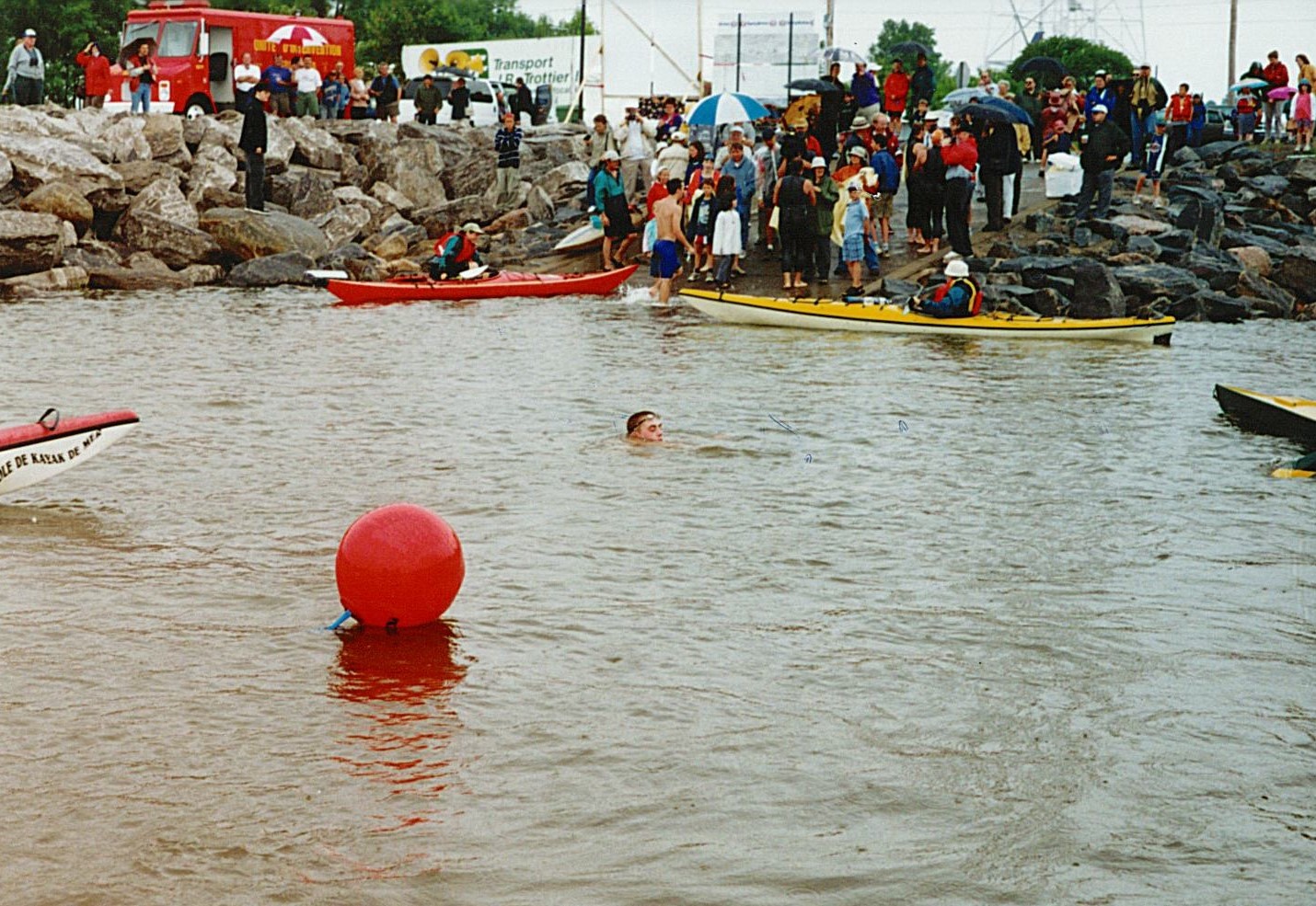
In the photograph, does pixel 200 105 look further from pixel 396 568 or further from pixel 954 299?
pixel 396 568

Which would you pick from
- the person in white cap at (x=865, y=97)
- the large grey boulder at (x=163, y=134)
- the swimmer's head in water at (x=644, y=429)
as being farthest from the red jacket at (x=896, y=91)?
the swimmer's head in water at (x=644, y=429)

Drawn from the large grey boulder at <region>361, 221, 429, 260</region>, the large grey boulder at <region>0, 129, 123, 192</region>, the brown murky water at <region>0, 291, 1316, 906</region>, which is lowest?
the brown murky water at <region>0, 291, 1316, 906</region>

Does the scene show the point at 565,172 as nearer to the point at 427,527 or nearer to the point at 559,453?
the point at 559,453

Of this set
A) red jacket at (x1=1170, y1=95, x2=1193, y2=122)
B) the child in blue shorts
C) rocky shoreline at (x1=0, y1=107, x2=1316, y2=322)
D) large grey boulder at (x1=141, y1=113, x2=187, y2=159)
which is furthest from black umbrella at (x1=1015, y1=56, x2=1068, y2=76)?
large grey boulder at (x1=141, y1=113, x2=187, y2=159)

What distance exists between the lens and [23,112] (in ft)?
111

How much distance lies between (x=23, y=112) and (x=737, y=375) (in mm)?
20831

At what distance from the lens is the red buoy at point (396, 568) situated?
8.24 metres

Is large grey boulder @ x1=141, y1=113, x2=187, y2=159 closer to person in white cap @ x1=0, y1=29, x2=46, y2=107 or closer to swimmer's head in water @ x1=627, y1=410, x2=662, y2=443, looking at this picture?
person in white cap @ x1=0, y1=29, x2=46, y2=107

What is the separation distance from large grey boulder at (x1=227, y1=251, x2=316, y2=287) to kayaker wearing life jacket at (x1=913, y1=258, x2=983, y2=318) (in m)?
13.1

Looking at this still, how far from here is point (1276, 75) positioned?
35.4 metres

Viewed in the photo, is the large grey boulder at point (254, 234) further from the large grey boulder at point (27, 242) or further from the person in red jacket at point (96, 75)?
the person in red jacket at point (96, 75)

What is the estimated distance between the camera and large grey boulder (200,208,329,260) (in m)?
31.3

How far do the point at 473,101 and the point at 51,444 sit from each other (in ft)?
115

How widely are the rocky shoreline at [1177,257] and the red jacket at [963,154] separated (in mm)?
1602
